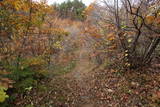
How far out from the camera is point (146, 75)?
186 inches

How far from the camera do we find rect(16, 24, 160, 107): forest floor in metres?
3.91

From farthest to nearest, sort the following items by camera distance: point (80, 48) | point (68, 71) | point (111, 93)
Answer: point (80, 48) < point (68, 71) < point (111, 93)

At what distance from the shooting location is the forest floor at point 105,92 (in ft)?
12.8

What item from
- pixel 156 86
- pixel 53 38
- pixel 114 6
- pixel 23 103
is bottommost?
pixel 23 103

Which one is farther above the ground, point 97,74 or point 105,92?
point 97,74

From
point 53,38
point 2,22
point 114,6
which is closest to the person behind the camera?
point 2,22

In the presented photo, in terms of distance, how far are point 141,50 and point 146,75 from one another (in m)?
0.99

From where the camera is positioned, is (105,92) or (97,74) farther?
(97,74)

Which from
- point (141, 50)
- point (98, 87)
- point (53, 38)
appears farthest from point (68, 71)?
point (141, 50)

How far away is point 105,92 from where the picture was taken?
464 centimetres

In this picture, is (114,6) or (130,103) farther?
(114,6)

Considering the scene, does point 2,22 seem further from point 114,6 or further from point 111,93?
point 111,93

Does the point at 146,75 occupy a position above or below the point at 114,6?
below

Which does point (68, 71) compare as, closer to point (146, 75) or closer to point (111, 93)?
point (111, 93)
